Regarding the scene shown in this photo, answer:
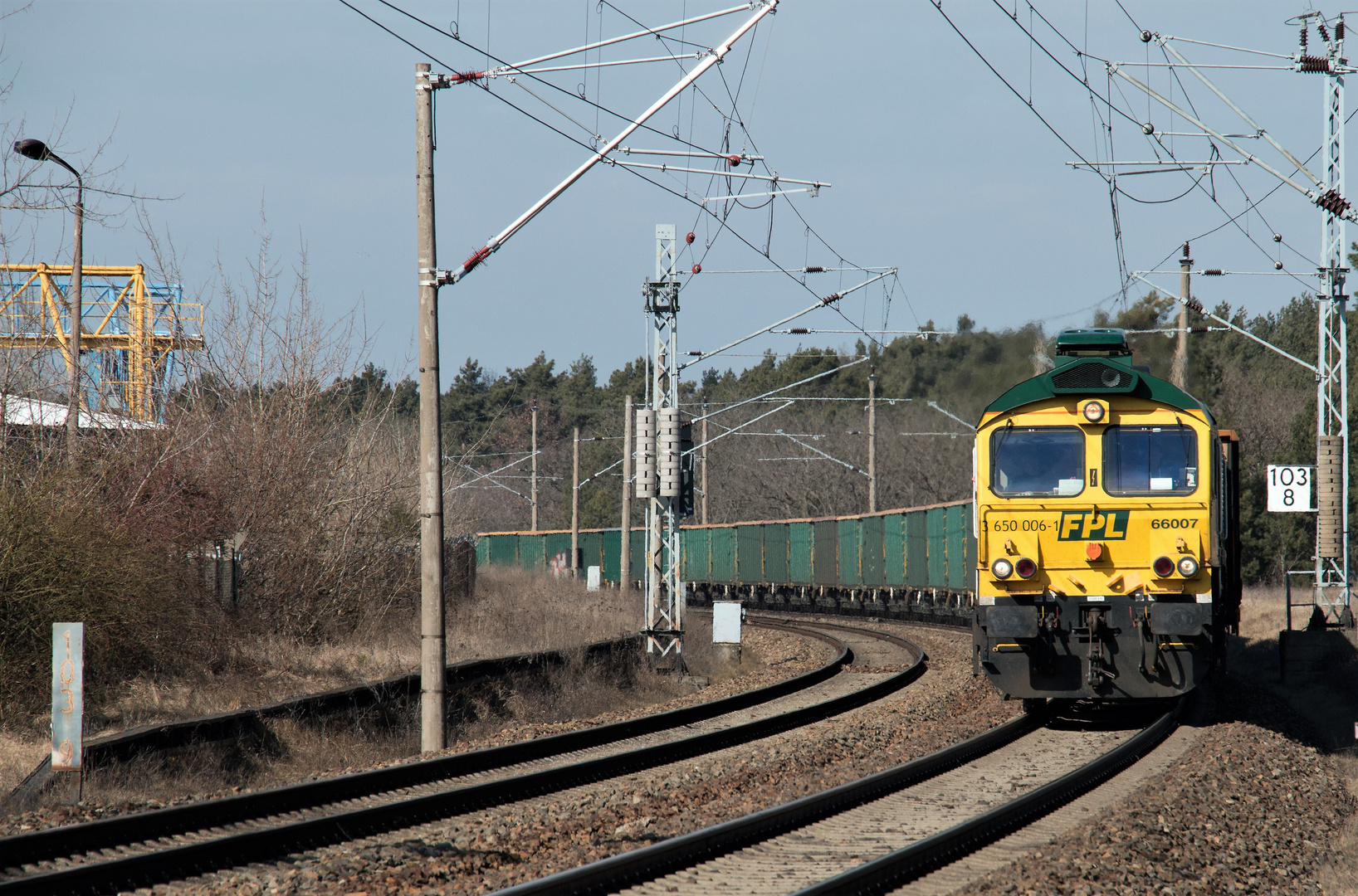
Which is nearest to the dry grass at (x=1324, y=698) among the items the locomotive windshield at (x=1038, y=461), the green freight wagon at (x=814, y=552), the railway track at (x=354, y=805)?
the locomotive windshield at (x=1038, y=461)

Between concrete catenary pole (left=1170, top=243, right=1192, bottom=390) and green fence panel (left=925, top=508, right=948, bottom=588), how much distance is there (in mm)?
8148

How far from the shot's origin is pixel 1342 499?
21672mm

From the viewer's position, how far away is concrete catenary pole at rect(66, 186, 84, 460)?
1412cm

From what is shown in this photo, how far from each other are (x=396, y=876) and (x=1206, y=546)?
8333 millimetres

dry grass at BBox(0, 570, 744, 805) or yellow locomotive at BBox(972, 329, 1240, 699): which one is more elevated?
yellow locomotive at BBox(972, 329, 1240, 699)

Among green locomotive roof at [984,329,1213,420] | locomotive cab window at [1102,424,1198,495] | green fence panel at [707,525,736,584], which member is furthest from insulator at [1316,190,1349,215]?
A: green fence panel at [707,525,736,584]

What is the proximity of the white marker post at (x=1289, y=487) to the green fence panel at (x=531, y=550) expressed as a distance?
106ft

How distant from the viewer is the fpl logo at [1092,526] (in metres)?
11.8

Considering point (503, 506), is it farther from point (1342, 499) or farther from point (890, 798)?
point (890, 798)

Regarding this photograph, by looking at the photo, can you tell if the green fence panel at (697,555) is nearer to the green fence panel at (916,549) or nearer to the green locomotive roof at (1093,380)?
the green fence panel at (916,549)

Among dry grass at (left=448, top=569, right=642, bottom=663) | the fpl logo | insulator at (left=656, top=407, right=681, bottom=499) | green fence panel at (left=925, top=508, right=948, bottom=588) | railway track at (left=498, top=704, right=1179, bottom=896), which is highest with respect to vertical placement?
insulator at (left=656, top=407, right=681, bottom=499)

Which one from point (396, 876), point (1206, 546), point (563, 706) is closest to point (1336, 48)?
point (1206, 546)

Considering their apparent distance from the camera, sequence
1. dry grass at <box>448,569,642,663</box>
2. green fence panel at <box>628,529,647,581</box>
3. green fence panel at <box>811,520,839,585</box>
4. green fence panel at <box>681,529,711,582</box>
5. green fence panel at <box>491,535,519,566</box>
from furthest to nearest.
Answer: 1. green fence panel at <box>491,535,519,566</box>
2. green fence panel at <box>681,529,711,582</box>
3. green fence panel at <box>628,529,647,581</box>
4. green fence panel at <box>811,520,839,585</box>
5. dry grass at <box>448,569,642,663</box>

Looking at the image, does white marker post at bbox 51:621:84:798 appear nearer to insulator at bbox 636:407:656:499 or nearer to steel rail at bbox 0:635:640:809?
steel rail at bbox 0:635:640:809
